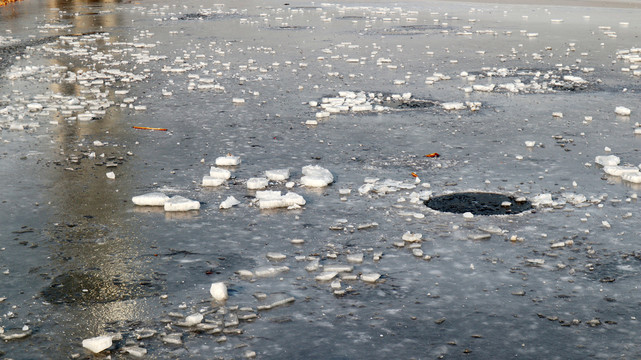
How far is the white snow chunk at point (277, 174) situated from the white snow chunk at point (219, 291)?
2655 mm

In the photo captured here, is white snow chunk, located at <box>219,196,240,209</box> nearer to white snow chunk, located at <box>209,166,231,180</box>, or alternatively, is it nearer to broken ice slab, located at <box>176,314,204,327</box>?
white snow chunk, located at <box>209,166,231,180</box>

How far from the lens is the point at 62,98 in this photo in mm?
11758

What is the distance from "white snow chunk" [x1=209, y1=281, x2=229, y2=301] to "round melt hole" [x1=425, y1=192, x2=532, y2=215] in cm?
237

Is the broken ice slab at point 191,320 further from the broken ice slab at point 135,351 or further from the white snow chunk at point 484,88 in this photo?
the white snow chunk at point 484,88

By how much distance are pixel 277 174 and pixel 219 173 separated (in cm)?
55

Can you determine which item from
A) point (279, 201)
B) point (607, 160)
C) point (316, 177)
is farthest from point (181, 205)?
point (607, 160)

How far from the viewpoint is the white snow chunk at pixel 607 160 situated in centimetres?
772

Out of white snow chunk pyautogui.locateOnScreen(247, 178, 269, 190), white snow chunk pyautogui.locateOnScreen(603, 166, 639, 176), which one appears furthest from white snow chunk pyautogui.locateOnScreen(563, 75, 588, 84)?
white snow chunk pyautogui.locateOnScreen(247, 178, 269, 190)

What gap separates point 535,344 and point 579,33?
690 inches

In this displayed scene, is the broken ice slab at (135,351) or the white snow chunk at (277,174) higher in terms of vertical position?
the broken ice slab at (135,351)

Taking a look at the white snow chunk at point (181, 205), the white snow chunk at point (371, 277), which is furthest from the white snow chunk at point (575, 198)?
the white snow chunk at point (181, 205)

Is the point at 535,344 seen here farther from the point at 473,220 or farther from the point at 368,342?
the point at 473,220

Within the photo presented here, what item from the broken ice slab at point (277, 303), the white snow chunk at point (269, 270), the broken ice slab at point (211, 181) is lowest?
the broken ice slab at point (211, 181)

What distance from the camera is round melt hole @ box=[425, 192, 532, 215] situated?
650cm
